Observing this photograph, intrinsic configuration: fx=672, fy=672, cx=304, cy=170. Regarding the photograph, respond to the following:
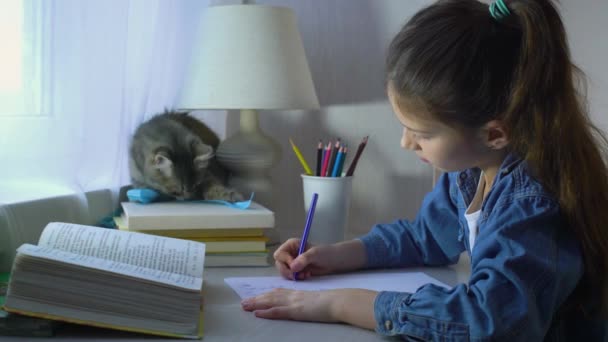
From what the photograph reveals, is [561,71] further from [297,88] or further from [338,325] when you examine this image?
[297,88]

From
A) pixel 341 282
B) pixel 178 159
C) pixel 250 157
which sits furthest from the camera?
pixel 178 159

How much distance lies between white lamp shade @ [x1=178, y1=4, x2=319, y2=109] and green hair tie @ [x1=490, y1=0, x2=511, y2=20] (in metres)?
0.54

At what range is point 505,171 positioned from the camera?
0.81 meters

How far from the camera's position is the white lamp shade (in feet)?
4.15

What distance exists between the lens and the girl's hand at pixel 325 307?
771 millimetres

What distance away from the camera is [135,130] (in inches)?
52.4

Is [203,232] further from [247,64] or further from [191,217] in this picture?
[247,64]

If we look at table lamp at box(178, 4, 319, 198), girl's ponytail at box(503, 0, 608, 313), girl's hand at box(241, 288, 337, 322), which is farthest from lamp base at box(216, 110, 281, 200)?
girl's ponytail at box(503, 0, 608, 313)

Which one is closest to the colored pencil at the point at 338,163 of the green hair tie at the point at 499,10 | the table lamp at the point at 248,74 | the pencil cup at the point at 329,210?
the pencil cup at the point at 329,210

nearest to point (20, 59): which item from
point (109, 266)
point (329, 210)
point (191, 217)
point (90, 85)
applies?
point (90, 85)

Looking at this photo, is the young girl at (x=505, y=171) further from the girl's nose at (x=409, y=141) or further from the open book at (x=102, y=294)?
the open book at (x=102, y=294)

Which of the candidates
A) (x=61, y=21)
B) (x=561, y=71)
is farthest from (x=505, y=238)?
(x=61, y=21)

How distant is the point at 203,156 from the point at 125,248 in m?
0.49

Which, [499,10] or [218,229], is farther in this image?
[218,229]
